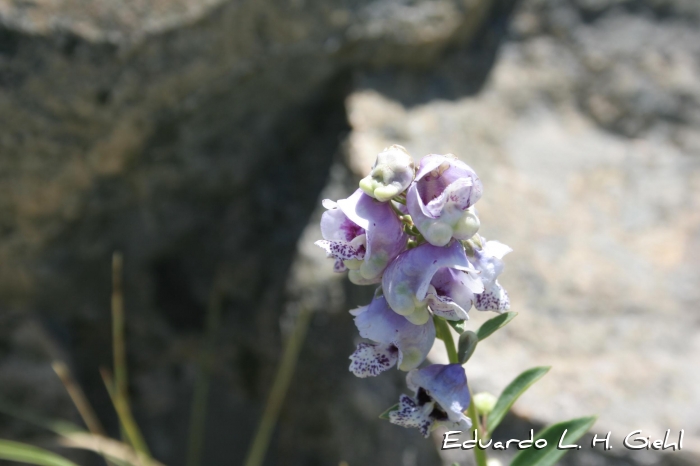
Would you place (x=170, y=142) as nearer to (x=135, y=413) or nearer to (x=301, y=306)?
(x=301, y=306)

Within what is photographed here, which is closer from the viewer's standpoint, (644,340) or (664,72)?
(644,340)

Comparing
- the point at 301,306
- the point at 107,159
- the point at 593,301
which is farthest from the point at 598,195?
the point at 107,159

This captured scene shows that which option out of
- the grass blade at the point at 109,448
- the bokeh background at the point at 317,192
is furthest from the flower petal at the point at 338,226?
the grass blade at the point at 109,448

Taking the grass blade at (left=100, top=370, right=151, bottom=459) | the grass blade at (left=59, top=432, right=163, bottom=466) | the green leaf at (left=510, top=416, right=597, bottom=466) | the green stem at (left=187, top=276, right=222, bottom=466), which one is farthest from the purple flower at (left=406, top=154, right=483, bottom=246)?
the green stem at (left=187, top=276, right=222, bottom=466)

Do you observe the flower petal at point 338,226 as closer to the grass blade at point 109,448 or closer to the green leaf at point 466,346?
the green leaf at point 466,346

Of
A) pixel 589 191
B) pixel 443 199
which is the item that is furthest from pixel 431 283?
pixel 589 191

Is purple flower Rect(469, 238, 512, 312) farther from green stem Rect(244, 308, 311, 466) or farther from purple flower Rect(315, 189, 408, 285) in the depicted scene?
green stem Rect(244, 308, 311, 466)

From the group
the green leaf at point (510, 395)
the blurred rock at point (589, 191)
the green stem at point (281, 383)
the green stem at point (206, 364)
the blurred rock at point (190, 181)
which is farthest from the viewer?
the green stem at point (206, 364)

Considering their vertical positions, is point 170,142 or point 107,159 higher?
point 170,142
